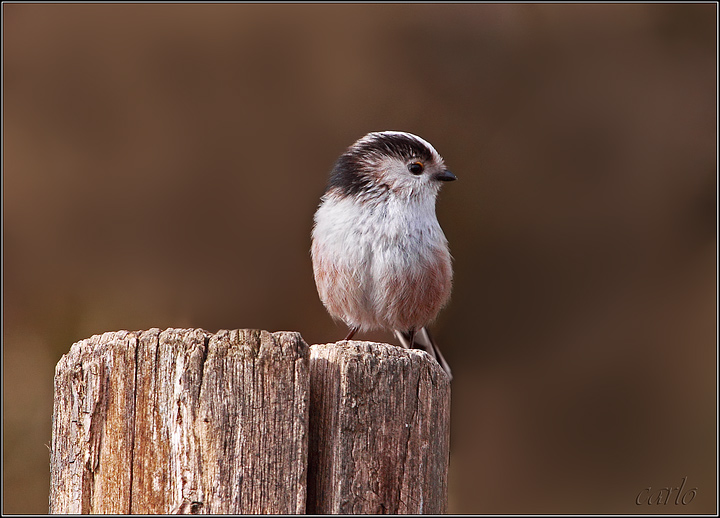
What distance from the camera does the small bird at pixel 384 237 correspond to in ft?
14.7

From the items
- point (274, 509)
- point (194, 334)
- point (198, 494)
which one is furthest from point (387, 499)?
point (194, 334)

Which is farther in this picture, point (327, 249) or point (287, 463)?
point (327, 249)

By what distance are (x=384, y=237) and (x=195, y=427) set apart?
2.48 meters

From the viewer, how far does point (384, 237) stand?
4461 millimetres

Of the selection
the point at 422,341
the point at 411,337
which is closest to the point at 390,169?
the point at 411,337

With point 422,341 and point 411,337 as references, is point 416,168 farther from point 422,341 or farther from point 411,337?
point 422,341

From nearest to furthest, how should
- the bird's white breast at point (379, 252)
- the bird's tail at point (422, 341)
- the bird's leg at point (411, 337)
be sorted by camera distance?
1. the bird's white breast at point (379, 252)
2. the bird's leg at point (411, 337)
3. the bird's tail at point (422, 341)

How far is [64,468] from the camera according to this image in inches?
91.8

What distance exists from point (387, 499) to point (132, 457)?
0.80m

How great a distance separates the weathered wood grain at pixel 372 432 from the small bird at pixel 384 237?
211cm

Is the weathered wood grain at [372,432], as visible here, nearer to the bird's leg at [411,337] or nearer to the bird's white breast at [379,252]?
the bird's white breast at [379,252]

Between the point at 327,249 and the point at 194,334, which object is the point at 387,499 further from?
the point at 327,249

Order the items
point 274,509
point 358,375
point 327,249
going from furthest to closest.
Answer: point 327,249, point 358,375, point 274,509

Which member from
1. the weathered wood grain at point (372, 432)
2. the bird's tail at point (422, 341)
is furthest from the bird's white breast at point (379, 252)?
the weathered wood grain at point (372, 432)
